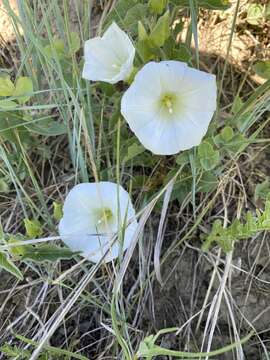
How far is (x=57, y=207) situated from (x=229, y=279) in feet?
1.10

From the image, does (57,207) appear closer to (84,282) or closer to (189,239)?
(84,282)

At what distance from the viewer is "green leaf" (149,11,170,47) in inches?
34.6

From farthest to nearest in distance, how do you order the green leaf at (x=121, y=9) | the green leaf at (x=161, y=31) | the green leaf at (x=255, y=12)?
1. the green leaf at (x=255, y=12)
2. the green leaf at (x=121, y=9)
3. the green leaf at (x=161, y=31)

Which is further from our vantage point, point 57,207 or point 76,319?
point 76,319

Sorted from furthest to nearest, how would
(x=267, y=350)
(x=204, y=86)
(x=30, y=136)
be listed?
(x=30, y=136) < (x=267, y=350) < (x=204, y=86)

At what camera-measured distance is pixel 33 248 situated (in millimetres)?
916

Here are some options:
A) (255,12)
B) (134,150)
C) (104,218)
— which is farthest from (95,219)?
(255,12)

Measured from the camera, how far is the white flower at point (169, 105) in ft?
2.90

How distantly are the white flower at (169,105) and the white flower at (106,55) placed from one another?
4cm

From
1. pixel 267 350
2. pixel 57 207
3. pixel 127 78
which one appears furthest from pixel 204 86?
pixel 267 350

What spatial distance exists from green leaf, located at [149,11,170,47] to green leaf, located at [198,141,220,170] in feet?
0.58

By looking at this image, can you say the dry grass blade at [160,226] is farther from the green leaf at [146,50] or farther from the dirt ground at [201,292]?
the green leaf at [146,50]

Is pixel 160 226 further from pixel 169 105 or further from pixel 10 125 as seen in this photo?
pixel 10 125

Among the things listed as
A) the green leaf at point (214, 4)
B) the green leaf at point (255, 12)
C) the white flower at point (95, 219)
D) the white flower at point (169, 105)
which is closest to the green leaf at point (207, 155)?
the white flower at point (169, 105)
